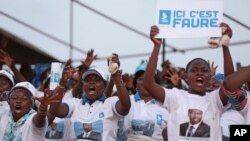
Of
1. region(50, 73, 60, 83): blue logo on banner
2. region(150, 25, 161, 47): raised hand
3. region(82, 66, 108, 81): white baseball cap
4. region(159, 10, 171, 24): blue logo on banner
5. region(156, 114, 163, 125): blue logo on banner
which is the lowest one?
region(156, 114, 163, 125): blue logo on banner

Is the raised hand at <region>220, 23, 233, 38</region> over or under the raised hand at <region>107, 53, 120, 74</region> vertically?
over

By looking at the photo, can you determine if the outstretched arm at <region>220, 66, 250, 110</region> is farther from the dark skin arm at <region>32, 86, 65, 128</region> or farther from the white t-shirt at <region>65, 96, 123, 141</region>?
the dark skin arm at <region>32, 86, 65, 128</region>

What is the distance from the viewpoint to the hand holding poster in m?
5.58

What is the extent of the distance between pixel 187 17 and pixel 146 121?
108cm

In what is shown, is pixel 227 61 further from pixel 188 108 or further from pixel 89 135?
pixel 89 135

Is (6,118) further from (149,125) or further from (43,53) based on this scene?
(43,53)

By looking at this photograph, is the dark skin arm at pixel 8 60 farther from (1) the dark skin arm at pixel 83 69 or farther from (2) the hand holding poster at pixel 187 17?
(2) the hand holding poster at pixel 187 17

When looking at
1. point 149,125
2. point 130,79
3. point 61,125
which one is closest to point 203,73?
point 149,125

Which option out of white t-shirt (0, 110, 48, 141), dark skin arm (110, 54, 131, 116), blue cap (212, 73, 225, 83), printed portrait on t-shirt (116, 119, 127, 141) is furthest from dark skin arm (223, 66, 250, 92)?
white t-shirt (0, 110, 48, 141)

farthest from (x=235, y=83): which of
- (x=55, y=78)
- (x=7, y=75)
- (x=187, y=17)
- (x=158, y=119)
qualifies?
(x=7, y=75)

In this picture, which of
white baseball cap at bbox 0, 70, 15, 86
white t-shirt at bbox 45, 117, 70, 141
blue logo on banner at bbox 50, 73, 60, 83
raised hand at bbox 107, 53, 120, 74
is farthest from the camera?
white baseball cap at bbox 0, 70, 15, 86

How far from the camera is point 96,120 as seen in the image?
589 cm

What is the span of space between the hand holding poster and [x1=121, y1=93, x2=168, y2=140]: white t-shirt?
814mm

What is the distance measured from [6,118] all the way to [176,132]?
1.69 meters
